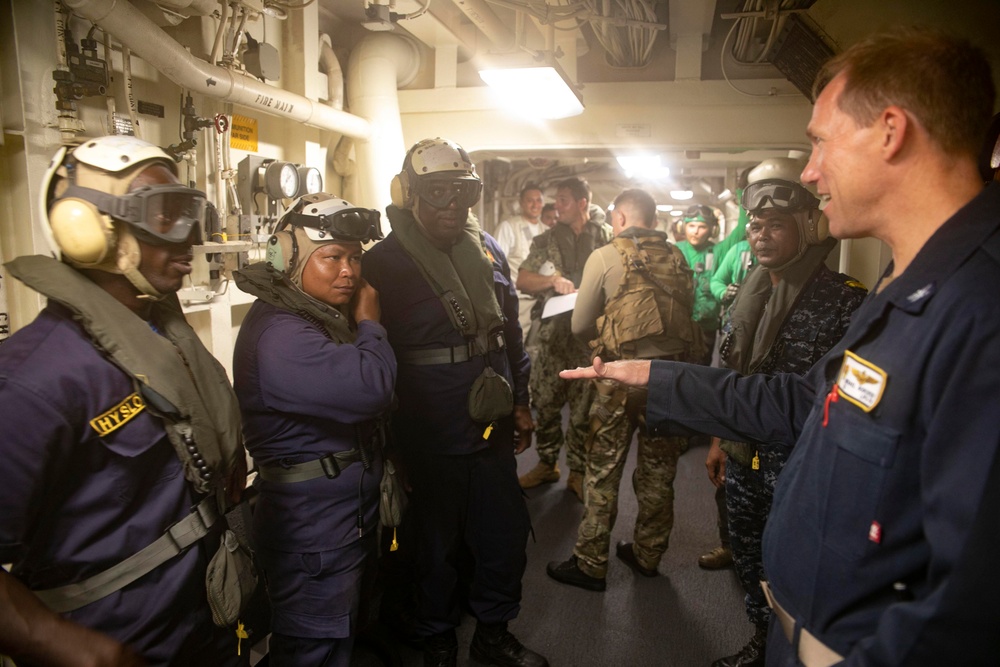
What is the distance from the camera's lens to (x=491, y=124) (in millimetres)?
4809

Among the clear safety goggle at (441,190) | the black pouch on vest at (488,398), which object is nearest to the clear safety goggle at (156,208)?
the clear safety goggle at (441,190)

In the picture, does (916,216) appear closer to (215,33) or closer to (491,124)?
(215,33)

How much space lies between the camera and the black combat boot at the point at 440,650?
9.21ft

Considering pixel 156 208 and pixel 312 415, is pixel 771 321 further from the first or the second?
pixel 156 208

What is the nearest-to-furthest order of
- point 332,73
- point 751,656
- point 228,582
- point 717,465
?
point 228,582 → point 751,656 → point 717,465 → point 332,73

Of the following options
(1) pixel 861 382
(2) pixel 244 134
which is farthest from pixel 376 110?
(1) pixel 861 382

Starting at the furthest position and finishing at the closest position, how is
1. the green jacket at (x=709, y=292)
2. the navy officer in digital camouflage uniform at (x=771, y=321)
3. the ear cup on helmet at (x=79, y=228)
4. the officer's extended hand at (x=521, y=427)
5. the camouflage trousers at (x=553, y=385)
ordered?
the green jacket at (x=709, y=292), the camouflage trousers at (x=553, y=385), the officer's extended hand at (x=521, y=427), the navy officer in digital camouflage uniform at (x=771, y=321), the ear cup on helmet at (x=79, y=228)

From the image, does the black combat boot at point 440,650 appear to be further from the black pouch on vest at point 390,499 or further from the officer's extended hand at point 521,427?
the officer's extended hand at point 521,427

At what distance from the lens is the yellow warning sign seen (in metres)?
3.44

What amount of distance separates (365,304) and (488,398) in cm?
70

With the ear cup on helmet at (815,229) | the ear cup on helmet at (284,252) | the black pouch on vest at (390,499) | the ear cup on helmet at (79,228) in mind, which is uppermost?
the ear cup on helmet at (815,229)

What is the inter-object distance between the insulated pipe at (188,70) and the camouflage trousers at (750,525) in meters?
2.87

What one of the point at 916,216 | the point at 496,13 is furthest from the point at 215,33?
the point at 916,216

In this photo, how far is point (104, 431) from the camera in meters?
1.43
